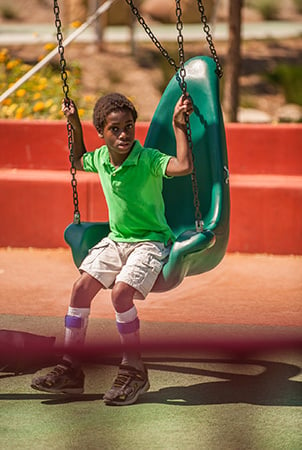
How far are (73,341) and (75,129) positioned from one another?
103cm

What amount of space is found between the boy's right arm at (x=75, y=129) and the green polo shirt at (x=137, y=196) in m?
0.26

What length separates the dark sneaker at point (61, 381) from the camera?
420 centimetres

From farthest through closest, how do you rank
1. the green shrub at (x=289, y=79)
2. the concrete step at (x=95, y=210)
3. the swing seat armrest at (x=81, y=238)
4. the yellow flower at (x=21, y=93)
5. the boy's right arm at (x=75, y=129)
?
the green shrub at (x=289, y=79)
the yellow flower at (x=21, y=93)
the concrete step at (x=95, y=210)
the boy's right arm at (x=75, y=129)
the swing seat armrest at (x=81, y=238)

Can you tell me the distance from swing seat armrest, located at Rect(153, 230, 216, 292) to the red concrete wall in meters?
2.96

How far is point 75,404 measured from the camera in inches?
162

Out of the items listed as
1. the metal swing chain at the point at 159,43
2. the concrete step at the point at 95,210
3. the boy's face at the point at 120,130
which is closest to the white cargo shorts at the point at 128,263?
the boy's face at the point at 120,130

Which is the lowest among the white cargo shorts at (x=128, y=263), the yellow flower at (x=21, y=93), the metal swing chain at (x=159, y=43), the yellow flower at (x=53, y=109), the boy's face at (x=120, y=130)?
the white cargo shorts at (x=128, y=263)

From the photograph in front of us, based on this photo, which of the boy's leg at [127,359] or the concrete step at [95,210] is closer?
the boy's leg at [127,359]

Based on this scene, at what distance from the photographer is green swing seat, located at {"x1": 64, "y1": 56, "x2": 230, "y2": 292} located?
4219 millimetres

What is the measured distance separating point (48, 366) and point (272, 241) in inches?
118

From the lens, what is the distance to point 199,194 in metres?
4.85

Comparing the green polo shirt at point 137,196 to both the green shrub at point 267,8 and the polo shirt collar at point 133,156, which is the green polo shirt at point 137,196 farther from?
the green shrub at point 267,8

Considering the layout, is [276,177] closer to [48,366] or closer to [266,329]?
[266,329]

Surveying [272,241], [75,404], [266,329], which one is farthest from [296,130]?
[75,404]
